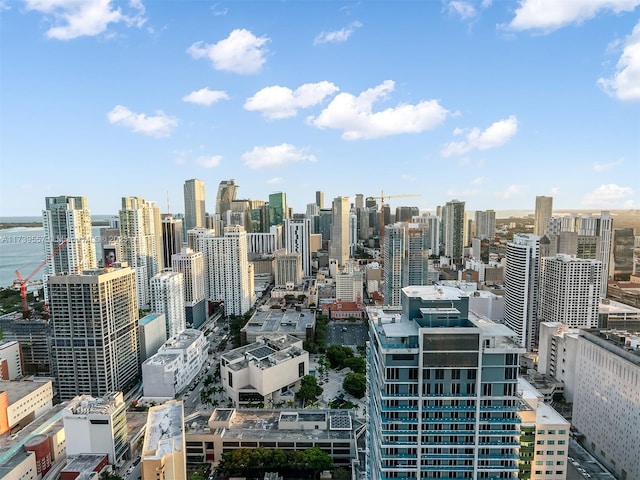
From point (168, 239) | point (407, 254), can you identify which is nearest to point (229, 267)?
point (407, 254)

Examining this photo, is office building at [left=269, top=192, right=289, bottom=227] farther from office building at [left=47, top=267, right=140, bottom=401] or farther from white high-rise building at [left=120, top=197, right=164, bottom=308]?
office building at [left=47, top=267, right=140, bottom=401]

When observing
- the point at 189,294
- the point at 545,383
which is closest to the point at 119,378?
the point at 189,294

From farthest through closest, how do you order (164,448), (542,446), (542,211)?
(542,211) → (542,446) → (164,448)

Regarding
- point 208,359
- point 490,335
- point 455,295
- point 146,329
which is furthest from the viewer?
point 208,359

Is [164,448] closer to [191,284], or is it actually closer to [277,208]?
[191,284]

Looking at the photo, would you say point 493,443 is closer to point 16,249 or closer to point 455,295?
point 455,295

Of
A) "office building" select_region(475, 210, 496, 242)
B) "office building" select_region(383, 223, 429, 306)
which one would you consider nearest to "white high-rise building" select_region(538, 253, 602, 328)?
"office building" select_region(383, 223, 429, 306)

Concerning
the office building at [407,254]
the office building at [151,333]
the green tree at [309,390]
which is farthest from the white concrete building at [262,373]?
the office building at [407,254]
